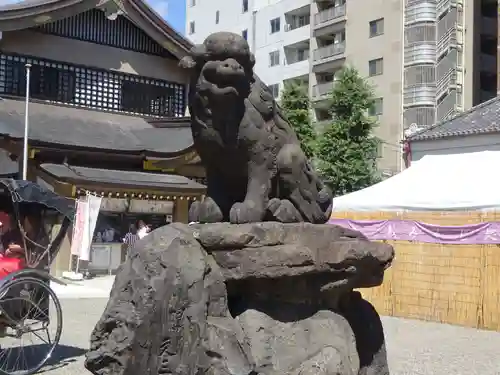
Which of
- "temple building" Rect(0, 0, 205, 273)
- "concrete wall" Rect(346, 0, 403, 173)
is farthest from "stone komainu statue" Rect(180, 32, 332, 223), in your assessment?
"concrete wall" Rect(346, 0, 403, 173)

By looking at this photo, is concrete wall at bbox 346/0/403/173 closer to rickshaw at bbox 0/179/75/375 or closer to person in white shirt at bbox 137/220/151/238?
person in white shirt at bbox 137/220/151/238

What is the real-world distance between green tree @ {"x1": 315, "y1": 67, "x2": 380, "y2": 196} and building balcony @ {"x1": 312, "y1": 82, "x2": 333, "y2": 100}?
10.5 metres

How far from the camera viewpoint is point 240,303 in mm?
4082

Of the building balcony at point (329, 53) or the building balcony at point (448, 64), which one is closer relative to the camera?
the building balcony at point (448, 64)

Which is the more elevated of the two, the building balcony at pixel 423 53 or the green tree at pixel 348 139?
the building balcony at pixel 423 53

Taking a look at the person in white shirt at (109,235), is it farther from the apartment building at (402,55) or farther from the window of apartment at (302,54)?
the window of apartment at (302,54)

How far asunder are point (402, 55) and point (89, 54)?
17791 millimetres

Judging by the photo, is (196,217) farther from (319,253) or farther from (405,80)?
(405,80)

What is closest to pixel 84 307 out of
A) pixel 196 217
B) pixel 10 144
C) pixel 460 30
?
pixel 10 144

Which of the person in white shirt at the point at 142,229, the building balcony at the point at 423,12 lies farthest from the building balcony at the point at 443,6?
the person in white shirt at the point at 142,229

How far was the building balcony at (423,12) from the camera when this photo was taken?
3145 centimetres

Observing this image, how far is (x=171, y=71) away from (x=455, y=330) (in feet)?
40.2

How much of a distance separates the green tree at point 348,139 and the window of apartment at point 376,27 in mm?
9287

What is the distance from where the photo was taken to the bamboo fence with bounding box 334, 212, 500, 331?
1105 centimetres
